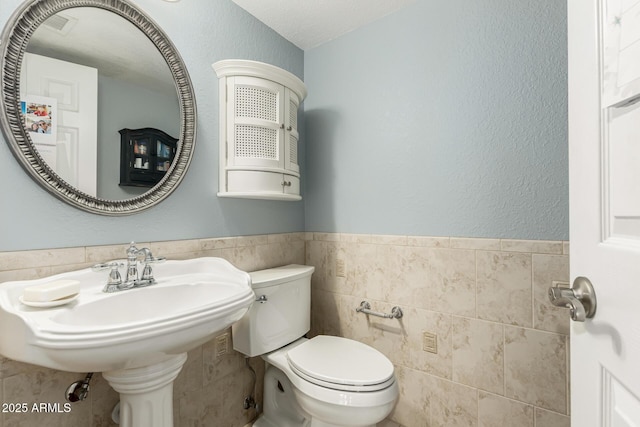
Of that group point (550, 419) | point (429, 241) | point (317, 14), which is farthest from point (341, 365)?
point (317, 14)

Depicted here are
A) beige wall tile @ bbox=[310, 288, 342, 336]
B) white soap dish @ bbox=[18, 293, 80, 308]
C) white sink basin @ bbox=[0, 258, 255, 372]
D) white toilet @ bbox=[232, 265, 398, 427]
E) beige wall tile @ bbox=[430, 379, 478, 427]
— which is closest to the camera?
white sink basin @ bbox=[0, 258, 255, 372]

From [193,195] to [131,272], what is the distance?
0.44 metres

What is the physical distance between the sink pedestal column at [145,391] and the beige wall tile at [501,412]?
1.29 metres

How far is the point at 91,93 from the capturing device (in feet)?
3.34

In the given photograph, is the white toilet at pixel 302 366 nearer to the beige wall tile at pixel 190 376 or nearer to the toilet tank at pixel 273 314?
the toilet tank at pixel 273 314

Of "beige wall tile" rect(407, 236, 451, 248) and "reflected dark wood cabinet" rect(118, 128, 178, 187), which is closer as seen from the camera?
"reflected dark wood cabinet" rect(118, 128, 178, 187)

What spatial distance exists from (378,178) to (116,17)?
4.45 feet

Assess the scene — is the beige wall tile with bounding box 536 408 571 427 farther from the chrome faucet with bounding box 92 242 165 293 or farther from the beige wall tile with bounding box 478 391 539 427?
the chrome faucet with bounding box 92 242 165 293

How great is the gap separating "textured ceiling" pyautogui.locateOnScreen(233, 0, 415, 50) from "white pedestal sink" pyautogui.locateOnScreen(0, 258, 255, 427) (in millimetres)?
1412

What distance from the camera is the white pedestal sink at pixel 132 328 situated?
62 centimetres

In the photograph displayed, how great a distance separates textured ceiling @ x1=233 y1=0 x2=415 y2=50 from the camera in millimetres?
1513

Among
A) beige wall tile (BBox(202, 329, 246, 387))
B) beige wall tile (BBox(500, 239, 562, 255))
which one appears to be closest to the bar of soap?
beige wall tile (BBox(202, 329, 246, 387))

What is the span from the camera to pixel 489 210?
1297 millimetres

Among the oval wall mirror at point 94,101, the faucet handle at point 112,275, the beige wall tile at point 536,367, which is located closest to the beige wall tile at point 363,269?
the beige wall tile at point 536,367
